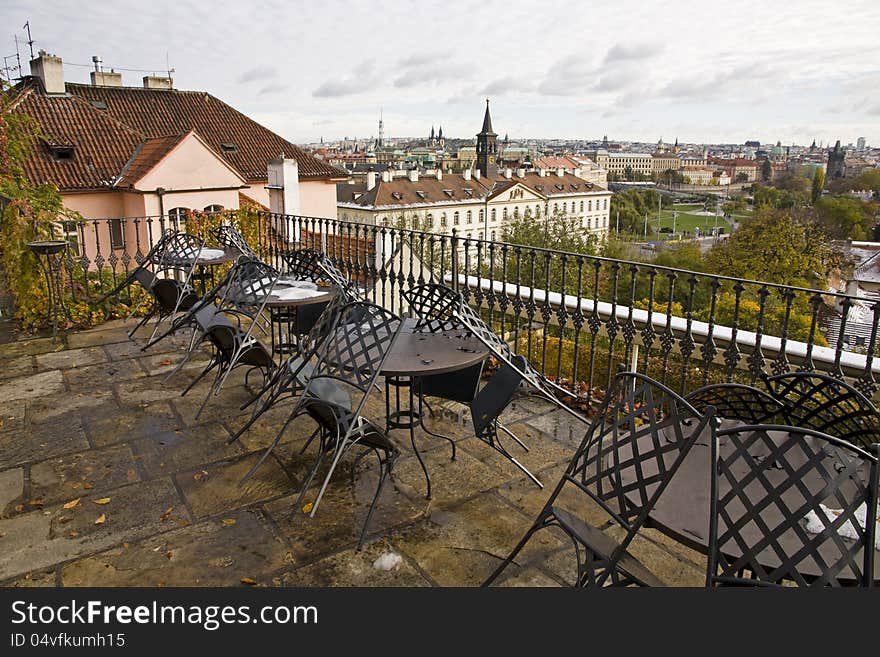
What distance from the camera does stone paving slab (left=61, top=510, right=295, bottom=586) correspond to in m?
2.61

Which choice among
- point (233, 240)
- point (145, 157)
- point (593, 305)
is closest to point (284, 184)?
point (233, 240)

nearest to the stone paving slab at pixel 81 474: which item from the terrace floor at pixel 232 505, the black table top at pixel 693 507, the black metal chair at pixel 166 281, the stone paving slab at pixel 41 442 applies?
the terrace floor at pixel 232 505

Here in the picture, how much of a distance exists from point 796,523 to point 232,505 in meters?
2.56

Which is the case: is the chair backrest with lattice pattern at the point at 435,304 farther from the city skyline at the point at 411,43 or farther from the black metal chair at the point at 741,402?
the city skyline at the point at 411,43

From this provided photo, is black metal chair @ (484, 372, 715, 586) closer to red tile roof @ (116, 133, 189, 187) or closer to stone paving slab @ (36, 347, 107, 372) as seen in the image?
stone paving slab @ (36, 347, 107, 372)

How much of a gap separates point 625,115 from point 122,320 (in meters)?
Answer: 138

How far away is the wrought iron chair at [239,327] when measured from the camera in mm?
4102

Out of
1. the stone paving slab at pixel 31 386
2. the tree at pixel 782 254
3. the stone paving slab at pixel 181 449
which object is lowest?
the tree at pixel 782 254

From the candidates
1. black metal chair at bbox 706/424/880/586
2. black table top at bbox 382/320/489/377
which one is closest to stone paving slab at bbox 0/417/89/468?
black table top at bbox 382/320/489/377

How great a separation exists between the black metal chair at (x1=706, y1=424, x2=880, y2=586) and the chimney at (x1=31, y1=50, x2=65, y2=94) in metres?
30.5

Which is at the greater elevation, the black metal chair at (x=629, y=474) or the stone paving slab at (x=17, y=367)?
the black metal chair at (x=629, y=474)

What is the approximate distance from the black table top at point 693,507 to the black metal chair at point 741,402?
19 centimetres

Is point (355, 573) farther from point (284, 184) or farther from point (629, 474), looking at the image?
point (284, 184)

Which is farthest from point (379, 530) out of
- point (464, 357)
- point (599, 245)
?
→ point (599, 245)
